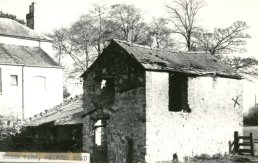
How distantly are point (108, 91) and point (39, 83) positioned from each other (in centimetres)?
1561

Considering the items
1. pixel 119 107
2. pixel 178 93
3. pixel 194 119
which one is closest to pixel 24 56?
pixel 119 107

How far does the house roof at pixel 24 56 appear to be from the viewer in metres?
33.7

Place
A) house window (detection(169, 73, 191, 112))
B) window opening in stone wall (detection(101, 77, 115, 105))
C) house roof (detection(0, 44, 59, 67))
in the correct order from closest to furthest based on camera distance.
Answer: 1. house window (detection(169, 73, 191, 112))
2. window opening in stone wall (detection(101, 77, 115, 105))
3. house roof (detection(0, 44, 59, 67))

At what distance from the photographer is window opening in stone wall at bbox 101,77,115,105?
20.3 meters

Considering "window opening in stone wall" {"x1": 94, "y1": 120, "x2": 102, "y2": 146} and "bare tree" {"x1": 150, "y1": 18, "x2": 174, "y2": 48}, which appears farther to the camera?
"bare tree" {"x1": 150, "y1": 18, "x2": 174, "y2": 48}

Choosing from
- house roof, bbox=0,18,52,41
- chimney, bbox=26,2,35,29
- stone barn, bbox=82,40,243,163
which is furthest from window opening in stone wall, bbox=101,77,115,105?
chimney, bbox=26,2,35,29

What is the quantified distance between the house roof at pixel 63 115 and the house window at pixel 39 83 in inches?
228

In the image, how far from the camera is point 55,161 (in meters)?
16.4

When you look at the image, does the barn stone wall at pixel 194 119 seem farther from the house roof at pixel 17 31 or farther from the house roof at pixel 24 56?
the house roof at pixel 17 31

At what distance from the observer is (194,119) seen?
20.1m

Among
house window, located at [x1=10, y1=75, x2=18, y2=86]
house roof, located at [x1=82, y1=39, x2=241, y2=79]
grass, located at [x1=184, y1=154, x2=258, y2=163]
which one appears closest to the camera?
grass, located at [x1=184, y1=154, x2=258, y2=163]

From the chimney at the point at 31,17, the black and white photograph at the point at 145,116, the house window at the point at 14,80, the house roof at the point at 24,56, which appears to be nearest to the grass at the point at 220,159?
the black and white photograph at the point at 145,116

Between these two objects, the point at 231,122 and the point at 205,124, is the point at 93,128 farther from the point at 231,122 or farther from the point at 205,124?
the point at 231,122

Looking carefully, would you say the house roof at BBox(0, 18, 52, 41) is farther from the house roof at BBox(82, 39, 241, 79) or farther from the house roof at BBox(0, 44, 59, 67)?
the house roof at BBox(82, 39, 241, 79)
